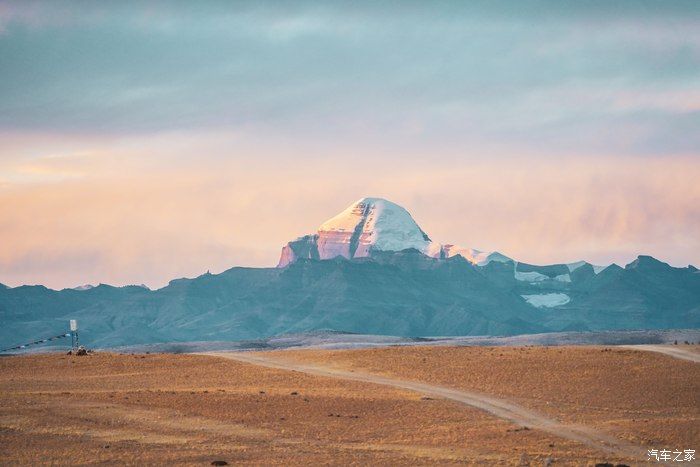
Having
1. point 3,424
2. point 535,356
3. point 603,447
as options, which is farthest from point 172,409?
point 535,356

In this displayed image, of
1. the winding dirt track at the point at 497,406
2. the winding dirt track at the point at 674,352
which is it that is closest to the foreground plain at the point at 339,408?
the winding dirt track at the point at 497,406

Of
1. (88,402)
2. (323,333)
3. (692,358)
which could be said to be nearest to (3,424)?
(88,402)

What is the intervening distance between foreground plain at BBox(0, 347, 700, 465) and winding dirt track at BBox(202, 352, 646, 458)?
578 millimetres

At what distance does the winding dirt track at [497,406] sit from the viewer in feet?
131

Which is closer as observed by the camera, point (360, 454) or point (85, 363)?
point (360, 454)

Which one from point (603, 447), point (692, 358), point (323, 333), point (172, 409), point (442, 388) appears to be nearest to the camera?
point (603, 447)

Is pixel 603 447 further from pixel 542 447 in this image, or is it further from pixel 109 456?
pixel 109 456

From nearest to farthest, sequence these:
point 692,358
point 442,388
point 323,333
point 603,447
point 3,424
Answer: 1. point 603,447
2. point 3,424
3. point 442,388
4. point 692,358
5. point 323,333

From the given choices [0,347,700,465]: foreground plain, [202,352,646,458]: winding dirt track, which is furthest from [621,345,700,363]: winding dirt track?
[202,352,646,458]: winding dirt track

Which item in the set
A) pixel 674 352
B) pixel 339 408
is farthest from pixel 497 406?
pixel 674 352

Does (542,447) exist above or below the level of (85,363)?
below

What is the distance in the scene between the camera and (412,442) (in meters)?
40.6

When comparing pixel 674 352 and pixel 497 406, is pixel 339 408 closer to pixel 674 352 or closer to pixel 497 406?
pixel 497 406

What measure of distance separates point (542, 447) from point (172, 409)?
18.2 meters
